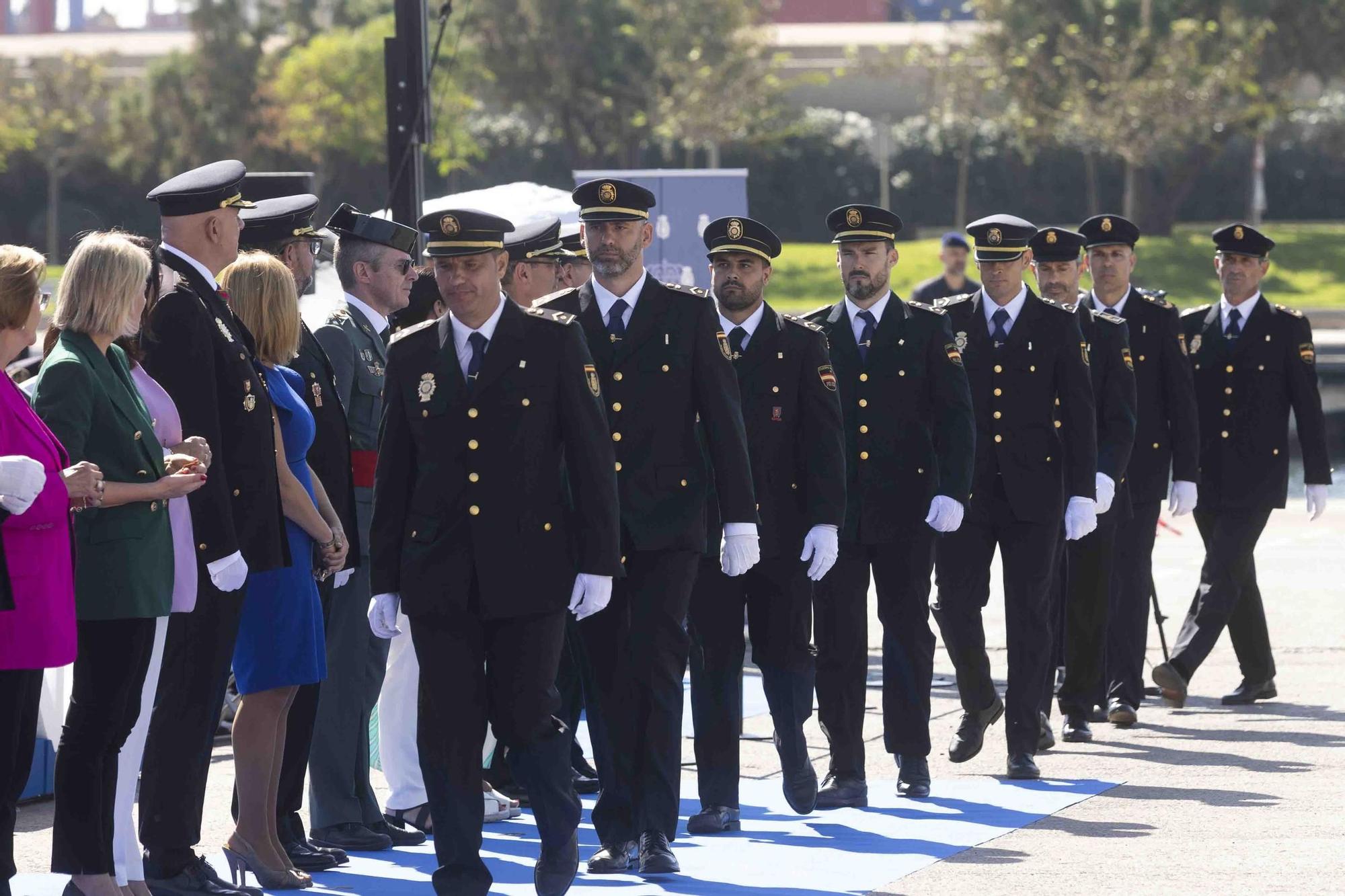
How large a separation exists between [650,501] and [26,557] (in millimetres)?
2092

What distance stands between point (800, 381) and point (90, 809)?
3.05m

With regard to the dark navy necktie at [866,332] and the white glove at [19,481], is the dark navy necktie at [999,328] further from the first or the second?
the white glove at [19,481]

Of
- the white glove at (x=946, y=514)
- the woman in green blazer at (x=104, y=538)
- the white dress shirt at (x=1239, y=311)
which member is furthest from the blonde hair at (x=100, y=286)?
the white dress shirt at (x=1239, y=311)

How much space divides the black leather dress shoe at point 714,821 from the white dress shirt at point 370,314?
80.1 inches

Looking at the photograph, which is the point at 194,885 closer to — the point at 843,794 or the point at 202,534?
the point at 202,534

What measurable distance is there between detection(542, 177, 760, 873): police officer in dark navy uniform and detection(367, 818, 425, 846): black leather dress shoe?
803 mm

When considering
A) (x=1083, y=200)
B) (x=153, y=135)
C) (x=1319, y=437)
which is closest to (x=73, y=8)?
(x=153, y=135)

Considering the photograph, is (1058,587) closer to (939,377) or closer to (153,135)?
(939,377)

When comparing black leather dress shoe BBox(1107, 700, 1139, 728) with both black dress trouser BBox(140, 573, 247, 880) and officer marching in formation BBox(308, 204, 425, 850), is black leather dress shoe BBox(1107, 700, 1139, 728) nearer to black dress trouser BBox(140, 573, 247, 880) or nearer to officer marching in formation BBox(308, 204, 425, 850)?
officer marching in formation BBox(308, 204, 425, 850)

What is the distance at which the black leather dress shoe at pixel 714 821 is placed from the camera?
7.52m

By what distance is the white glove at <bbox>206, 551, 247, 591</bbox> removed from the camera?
241 inches

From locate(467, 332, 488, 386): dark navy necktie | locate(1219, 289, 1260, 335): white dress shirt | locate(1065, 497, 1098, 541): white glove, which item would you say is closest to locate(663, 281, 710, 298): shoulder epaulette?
locate(467, 332, 488, 386): dark navy necktie

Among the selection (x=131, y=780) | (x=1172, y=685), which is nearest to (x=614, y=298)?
(x=131, y=780)

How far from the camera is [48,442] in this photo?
554 centimetres
